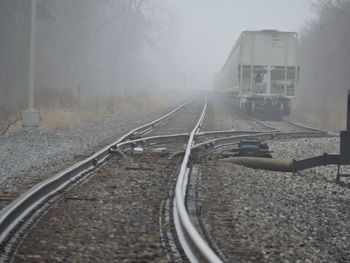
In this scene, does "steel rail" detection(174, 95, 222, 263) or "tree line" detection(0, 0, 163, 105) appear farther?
"tree line" detection(0, 0, 163, 105)

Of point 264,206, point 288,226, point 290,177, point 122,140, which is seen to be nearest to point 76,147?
point 122,140

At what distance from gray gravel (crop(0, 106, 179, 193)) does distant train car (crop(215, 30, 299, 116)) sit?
10.9 metres

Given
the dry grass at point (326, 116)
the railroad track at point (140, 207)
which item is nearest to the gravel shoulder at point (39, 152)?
the railroad track at point (140, 207)

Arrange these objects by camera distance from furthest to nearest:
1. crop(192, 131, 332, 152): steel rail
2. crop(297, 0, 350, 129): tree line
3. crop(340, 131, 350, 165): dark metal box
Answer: crop(297, 0, 350, 129): tree line → crop(192, 131, 332, 152): steel rail → crop(340, 131, 350, 165): dark metal box

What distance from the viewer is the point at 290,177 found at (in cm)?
934

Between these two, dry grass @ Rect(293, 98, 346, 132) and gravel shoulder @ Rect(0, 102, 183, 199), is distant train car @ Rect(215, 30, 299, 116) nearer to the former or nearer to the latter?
dry grass @ Rect(293, 98, 346, 132)

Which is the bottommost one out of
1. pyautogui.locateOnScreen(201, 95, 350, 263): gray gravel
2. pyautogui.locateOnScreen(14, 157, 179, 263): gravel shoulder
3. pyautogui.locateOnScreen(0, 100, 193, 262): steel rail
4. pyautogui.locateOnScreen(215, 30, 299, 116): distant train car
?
pyautogui.locateOnScreen(201, 95, 350, 263): gray gravel

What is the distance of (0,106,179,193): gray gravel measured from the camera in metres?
8.40

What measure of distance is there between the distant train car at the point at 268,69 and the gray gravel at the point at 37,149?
1094 centimetres

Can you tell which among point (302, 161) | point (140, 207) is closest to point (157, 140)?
point (302, 161)

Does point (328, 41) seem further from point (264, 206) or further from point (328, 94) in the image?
point (264, 206)

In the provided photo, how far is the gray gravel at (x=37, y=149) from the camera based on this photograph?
27.6ft

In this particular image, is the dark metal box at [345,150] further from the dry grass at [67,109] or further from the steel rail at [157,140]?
the dry grass at [67,109]

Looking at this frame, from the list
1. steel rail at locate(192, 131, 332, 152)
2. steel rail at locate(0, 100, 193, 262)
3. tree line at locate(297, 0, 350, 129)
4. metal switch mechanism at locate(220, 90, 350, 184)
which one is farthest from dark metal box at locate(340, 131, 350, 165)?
tree line at locate(297, 0, 350, 129)
